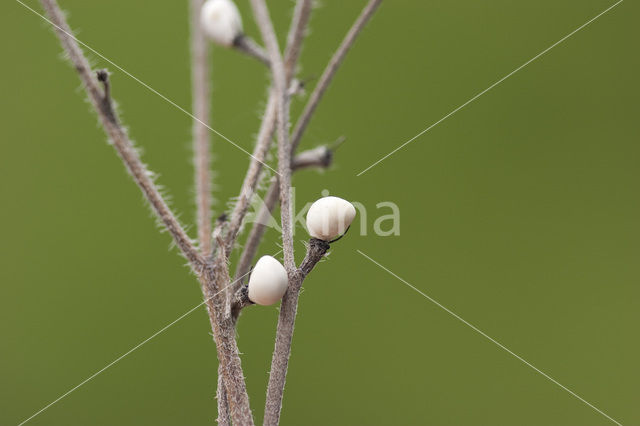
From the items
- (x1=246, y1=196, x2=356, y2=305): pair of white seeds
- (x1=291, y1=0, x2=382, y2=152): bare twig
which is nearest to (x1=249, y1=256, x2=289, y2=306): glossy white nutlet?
(x1=246, y1=196, x2=356, y2=305): pair of white seeds

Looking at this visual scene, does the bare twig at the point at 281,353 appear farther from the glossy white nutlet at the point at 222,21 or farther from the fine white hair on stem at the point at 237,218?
the glossy white nutlet at the point at 222,21

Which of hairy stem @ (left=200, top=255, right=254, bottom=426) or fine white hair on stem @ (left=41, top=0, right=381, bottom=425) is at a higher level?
fine white hair on stem @ (left=41, top=0, right=381, bottom=425)

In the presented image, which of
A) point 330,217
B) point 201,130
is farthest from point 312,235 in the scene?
point 201,130

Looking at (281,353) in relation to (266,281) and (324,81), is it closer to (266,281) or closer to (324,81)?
(266,281)

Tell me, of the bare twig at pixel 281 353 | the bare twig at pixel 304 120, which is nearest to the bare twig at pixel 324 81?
the bare twig at pixel 304 120

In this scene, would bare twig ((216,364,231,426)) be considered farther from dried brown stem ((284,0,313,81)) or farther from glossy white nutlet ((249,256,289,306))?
dried brown stem ((284,0,313,81))

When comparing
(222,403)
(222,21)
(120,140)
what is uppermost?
(222,21)
